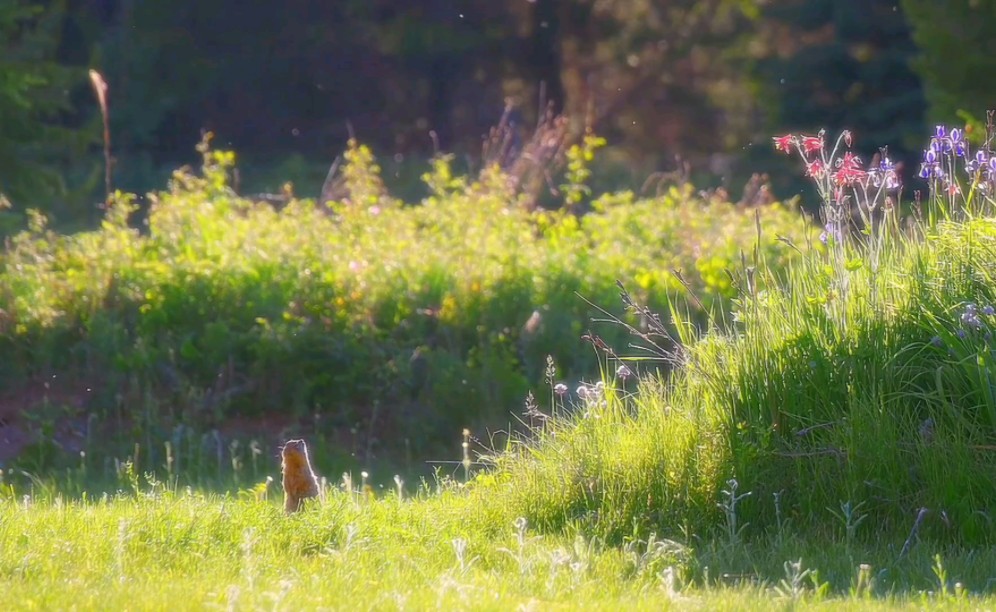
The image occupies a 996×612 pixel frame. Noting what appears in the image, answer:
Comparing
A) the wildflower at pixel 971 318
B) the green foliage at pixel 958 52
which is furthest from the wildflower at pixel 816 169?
the green foliage at pixel 958 52

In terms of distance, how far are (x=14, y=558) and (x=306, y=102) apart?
115ft

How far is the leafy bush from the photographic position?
34.0 ft

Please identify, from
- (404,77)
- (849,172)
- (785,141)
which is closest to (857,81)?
(404,77)

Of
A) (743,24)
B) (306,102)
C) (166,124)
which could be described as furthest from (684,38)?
(166,124)

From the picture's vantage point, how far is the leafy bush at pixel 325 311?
10.4 meters

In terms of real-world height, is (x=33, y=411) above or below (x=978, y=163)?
below

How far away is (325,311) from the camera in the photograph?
10750 mm

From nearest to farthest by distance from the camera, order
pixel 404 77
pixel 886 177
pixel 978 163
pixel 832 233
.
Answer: pixel 886 177
pixel 832 233
pixel 978 163
pixel 404 77

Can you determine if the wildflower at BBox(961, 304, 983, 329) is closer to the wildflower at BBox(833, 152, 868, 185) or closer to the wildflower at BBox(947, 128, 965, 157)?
the wildflower at BBox(833, 152, 868, 185)

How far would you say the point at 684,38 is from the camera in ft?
124

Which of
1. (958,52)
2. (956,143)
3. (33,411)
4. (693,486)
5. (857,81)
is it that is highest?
(857,81)

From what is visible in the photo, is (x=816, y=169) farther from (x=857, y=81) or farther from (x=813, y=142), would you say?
(x=857, y=81)

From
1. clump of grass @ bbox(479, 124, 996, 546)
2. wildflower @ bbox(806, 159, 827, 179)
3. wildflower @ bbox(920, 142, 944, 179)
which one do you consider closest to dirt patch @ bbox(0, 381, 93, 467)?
clump of grass @ bbox(479, 124, 996, 546)

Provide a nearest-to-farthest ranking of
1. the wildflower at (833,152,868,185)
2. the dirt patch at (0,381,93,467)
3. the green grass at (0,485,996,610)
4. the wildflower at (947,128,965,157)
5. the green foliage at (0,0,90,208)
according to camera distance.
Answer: the green grass at (0,485,996,610) → the wildflower at (833,152,868,185) → the wildflower at (947,128,965,157) → the dirt patch at (0,381,93,467) → the green foliage at (0,0,90,208)
